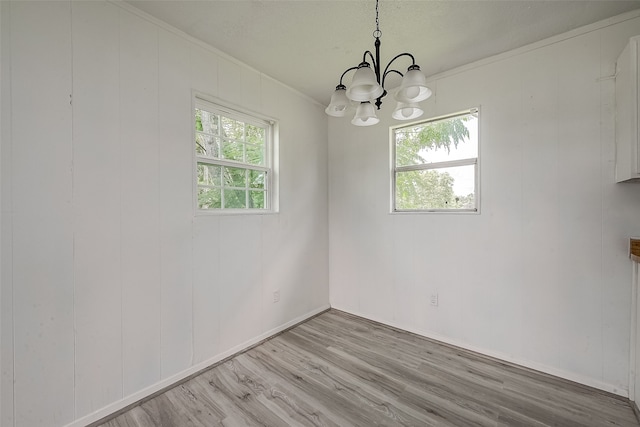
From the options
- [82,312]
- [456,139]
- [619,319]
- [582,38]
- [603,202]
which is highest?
[582,38]

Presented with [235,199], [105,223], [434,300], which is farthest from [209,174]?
[434,300]

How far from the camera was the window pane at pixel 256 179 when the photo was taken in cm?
257

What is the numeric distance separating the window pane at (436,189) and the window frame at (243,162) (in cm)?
135

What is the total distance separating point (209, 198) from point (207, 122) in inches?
25.4

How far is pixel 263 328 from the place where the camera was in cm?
256

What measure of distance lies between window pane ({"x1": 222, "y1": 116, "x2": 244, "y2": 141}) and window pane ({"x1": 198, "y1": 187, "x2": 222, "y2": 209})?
527 mm

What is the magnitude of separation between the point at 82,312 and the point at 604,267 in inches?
133

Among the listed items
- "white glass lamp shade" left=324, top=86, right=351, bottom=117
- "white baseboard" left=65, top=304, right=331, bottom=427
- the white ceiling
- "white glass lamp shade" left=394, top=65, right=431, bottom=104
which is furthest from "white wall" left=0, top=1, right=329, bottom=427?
"white glass lamp shade" left=394, top=65, right=431, bottom=104

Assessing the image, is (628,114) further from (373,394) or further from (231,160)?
(231,160)

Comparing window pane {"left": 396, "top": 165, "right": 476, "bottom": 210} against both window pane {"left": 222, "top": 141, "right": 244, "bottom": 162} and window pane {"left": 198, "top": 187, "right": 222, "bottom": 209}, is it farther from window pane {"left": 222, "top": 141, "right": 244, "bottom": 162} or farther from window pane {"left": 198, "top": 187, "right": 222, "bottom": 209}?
window pane {"left": 198, "top": 187, "right": 222, "bottom": 209}

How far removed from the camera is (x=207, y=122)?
7.26ft

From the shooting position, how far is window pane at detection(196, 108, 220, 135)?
2.16 meters

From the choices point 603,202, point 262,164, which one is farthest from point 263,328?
point 603,202

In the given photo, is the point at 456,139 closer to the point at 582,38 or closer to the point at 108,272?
the point at 582,38
